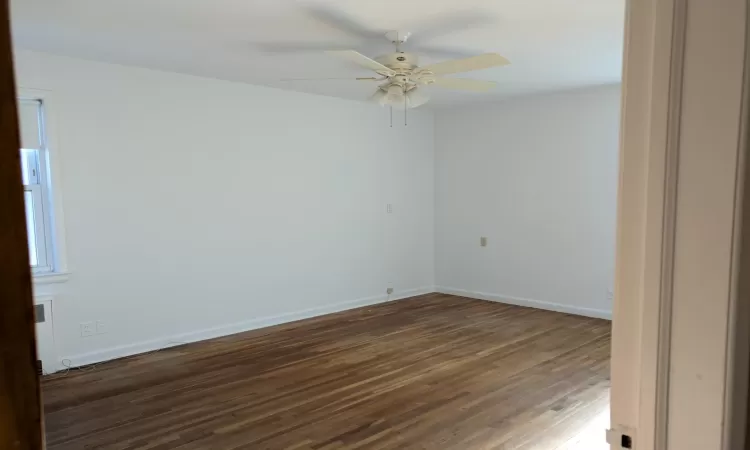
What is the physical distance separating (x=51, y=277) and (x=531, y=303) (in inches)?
190

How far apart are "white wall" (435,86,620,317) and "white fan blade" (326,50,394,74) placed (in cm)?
295

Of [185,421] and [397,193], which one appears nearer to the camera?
[185,421]

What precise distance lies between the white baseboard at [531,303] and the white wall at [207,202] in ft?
2.54

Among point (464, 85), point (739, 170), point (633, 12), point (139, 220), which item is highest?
point (464, 85)

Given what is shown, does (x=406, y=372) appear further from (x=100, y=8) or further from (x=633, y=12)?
(x=633, y=12)

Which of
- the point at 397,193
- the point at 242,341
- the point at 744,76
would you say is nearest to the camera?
the point at 744,76

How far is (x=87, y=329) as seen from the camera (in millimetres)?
4066

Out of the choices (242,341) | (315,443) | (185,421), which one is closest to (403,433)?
(315,443)

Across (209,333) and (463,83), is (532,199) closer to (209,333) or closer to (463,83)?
(463,83)

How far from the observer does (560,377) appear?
3.71m

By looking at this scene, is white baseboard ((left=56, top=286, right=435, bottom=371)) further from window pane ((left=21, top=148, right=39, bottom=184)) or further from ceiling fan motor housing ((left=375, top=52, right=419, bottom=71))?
ceiling fan motor housing ((left=375, top=52, right=419, bottom=71))

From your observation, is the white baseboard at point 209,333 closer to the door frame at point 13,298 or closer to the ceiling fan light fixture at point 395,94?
the ceiling fan light fixture at point 395,94

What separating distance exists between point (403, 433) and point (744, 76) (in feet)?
8.52

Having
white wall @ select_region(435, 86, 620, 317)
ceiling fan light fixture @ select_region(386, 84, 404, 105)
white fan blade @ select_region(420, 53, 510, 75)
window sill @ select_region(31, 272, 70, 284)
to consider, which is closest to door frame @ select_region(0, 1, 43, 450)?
white fan blade @ select_region(420, 53, 510, 75)
